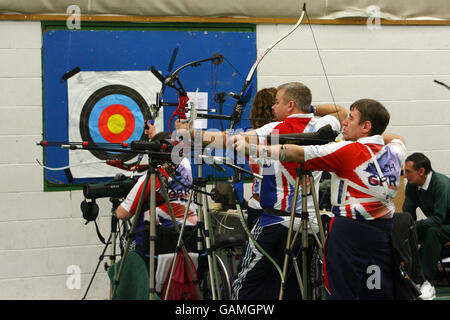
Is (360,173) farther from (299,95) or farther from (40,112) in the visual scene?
(40,112)

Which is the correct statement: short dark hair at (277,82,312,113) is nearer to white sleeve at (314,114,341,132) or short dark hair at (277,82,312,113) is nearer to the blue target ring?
white sleeve at (314,114,341,132)

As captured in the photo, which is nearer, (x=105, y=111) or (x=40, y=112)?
(x=40, y=112)

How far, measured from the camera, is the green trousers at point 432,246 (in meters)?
3.90

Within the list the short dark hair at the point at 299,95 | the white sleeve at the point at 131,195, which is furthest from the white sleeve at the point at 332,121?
the white sleeve at the point at 131,195

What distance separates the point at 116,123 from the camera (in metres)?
4.36

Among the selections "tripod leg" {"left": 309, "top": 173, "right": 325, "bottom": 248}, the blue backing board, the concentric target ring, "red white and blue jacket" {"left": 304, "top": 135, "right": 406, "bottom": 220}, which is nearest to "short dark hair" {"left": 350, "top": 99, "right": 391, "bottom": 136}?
"red white and blue jacket" {"left": 304, "top": 135, "right": 406, "bottom": 220}

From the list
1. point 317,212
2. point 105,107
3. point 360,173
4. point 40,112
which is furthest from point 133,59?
point 360,173

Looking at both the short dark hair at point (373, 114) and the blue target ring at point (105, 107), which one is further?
the blue target ring at point (105, 107)

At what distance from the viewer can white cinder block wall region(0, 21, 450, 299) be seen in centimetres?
411

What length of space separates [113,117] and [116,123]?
0.16 feet

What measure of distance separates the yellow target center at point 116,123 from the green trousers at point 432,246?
2.28 m

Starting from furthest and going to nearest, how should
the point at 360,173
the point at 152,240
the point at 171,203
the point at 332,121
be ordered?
the point at 171,203
the point at 332,121
the point at 152,240
the point at 360,173

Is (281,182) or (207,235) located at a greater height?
(281,182)

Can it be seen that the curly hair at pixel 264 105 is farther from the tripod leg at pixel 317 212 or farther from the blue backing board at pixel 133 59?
the blue backing board at pixel 133 59
